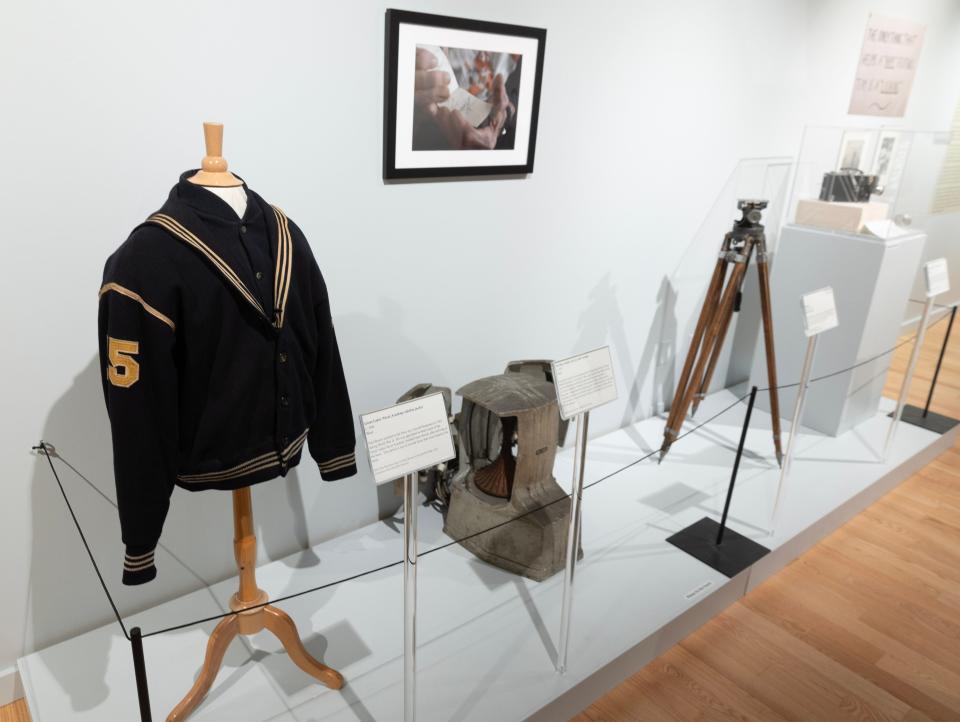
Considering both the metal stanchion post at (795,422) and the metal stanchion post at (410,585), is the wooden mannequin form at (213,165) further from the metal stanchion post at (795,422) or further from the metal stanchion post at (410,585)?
the metal stanchion post at (795,422)

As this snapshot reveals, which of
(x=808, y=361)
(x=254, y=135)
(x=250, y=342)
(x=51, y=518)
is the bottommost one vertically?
(x=51, y=518)

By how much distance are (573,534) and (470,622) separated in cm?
54

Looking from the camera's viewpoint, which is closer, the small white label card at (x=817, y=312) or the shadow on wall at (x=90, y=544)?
the shadow on wall at (x=90, y=544)

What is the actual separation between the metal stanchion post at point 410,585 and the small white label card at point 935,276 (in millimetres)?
2756

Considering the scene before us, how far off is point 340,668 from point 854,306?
2731 mm

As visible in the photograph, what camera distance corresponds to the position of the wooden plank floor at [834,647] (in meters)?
2.14

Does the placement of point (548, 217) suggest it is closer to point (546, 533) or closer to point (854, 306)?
point (546, 533)

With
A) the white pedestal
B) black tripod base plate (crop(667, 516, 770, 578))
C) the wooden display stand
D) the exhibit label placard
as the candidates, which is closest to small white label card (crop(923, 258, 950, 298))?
the white pedestal

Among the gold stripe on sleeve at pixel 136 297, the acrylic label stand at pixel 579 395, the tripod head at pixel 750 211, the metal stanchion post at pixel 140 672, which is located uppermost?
the tripod head at pixel 750 211

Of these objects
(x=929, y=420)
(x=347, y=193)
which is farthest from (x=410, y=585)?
(x=929, y=420)

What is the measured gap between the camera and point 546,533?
2.34 m

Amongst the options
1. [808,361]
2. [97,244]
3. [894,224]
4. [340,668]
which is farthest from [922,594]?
[97,244]

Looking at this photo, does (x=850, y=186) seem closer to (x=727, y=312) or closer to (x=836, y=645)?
(x=727, y=312)

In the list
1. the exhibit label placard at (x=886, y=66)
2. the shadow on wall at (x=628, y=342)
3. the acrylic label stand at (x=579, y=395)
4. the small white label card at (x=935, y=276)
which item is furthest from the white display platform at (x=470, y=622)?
the exhibit label placard at (x=886, y=66)
